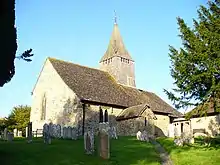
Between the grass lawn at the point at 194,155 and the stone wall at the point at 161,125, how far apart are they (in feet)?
51.6

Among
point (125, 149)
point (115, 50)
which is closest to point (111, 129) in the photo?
point (125, 149)

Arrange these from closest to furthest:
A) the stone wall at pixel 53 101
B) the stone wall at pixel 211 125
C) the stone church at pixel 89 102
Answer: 1. the stone wall at pixel 53 101
2. the stone church at pixel 89 102
3. the stone wall at pixel 211 125

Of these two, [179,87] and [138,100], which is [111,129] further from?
[138,100]

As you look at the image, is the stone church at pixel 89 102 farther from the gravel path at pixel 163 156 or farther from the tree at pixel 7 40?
the tree at pixel 7 40

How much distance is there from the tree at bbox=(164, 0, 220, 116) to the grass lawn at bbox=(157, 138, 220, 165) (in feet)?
9.32

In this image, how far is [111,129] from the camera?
1118 inches

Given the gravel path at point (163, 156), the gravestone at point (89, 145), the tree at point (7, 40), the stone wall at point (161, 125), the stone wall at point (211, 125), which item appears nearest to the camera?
the tree at point (7, 40)

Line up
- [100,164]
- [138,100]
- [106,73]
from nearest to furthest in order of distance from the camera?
[100,164], [138,100], [106,73]

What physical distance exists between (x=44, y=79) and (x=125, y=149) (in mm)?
20804

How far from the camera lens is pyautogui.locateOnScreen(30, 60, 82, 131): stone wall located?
109 feet

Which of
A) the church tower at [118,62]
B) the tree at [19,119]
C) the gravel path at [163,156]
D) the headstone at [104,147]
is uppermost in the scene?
the church tower at [118,62]

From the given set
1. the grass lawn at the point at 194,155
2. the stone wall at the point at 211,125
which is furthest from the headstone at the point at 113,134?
the stone wall at the point at 211,125

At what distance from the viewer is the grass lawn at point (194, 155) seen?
1680cm

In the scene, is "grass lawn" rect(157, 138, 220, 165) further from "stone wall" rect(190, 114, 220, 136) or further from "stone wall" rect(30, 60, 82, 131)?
"stone wall" rect(30, 60, 82, 131)
